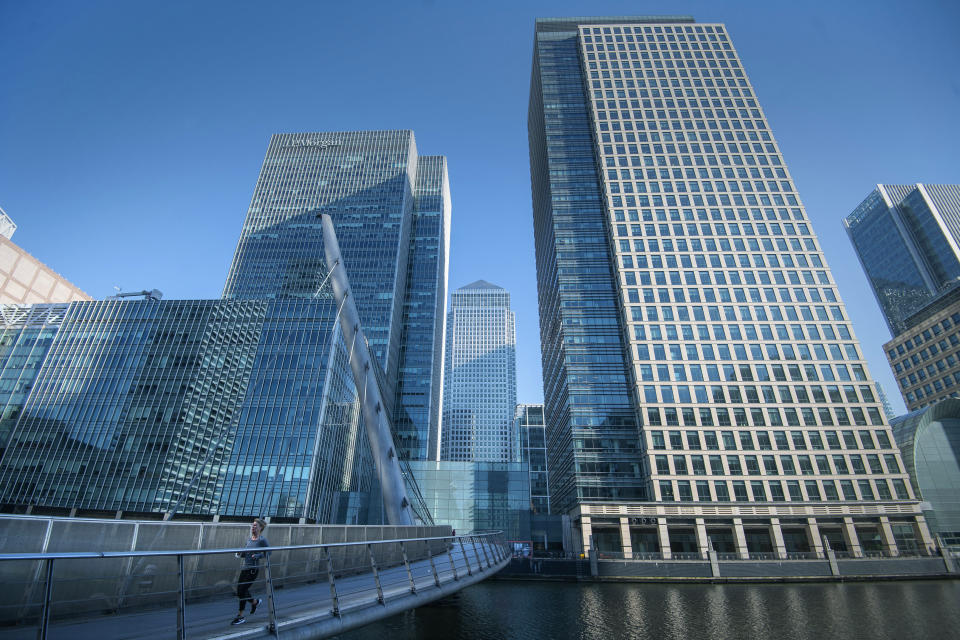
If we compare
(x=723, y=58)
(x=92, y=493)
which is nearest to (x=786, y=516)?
(x=723, y=58)

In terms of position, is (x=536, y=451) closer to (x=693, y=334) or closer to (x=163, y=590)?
(x=693, y=334)

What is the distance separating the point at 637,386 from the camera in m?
62.2

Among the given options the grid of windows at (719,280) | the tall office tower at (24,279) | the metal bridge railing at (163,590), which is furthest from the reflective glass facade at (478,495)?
the tall office tower at (24,279)

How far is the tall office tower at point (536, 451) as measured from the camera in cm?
14075

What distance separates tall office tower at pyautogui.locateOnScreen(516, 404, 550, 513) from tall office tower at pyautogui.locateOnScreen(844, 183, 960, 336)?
321ft

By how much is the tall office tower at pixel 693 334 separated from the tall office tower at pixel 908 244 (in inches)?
2952

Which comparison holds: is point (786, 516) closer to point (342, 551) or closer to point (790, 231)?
point (790, 231)

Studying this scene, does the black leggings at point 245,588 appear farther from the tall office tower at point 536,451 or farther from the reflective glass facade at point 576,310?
the tall office tower at point 536,451

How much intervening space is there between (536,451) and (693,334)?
9876cm

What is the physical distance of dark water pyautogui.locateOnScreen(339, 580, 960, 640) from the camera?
58.4 ft

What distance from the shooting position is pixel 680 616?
22859 millimetres

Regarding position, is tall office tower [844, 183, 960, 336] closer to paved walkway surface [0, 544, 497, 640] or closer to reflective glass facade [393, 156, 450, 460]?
reflective glass facade [393, 156, 450, 460]

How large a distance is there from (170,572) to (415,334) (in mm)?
106965

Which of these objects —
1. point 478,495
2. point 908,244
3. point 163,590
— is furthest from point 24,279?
point 908,244
